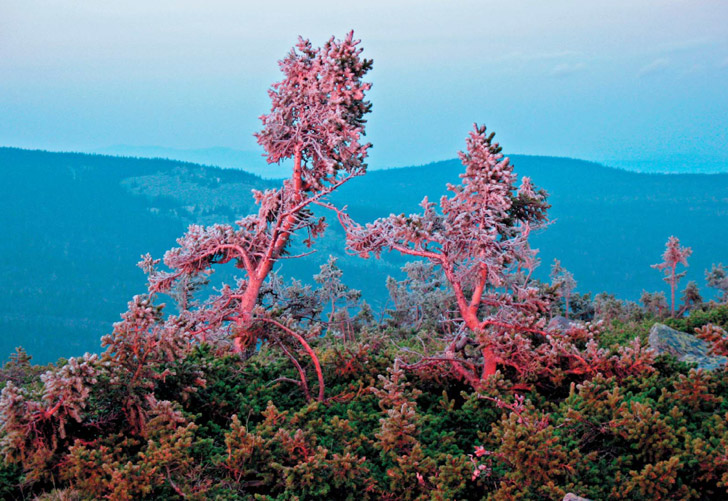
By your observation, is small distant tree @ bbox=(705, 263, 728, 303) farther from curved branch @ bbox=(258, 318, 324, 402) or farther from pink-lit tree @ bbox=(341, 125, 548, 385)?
curved branch @ bbox=(258, 318, 324, 402)

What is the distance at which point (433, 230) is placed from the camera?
876 cm

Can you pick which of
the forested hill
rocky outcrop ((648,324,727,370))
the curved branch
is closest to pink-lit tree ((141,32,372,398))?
the curved branch

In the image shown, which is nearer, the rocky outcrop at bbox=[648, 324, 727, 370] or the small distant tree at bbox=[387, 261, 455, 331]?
→ the rocky outcrop at bbox=[648, 324, 727, 370]

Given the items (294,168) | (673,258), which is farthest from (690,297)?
(294,168)

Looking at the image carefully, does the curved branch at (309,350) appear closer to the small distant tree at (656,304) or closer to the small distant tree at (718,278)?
the small distant tree at (656,304)

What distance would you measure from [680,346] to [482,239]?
203 inches

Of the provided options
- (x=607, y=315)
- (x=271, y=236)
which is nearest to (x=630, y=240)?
(x=607, y=315)

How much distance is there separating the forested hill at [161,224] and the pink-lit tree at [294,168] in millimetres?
43755

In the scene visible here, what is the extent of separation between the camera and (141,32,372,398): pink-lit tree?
10492mm

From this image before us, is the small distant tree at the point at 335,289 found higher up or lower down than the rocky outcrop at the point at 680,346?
higher up

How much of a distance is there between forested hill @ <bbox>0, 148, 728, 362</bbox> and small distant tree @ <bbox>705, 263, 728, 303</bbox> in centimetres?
3488

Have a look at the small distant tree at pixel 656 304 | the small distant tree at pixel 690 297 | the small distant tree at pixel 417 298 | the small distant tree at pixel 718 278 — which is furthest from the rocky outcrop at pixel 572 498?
the small distant tree at pixel 718 278

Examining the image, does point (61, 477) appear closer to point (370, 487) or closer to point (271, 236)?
point (370, 487)

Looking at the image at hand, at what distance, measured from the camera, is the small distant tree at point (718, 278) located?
22.8 metres
